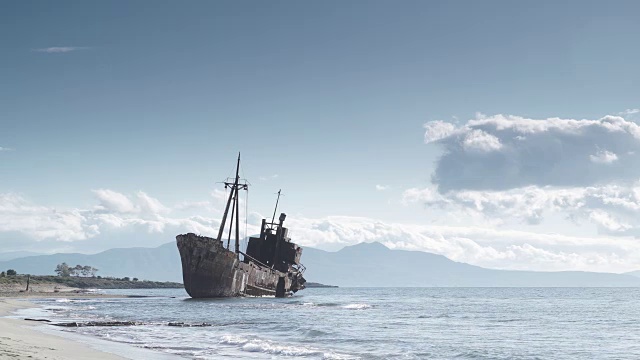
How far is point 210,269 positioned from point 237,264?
11.3 ft

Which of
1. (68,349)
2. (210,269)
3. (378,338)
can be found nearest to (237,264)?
(210,269)

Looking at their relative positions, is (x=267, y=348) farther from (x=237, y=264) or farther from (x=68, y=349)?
(x=237, y=264)

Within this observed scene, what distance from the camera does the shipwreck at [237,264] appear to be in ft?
242

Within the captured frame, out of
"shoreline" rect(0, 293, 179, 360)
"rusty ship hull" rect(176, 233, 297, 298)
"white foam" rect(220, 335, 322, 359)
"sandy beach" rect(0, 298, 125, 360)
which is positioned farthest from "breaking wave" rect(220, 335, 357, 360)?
"rusty ship hull" rect(176, 233, 297, 298)

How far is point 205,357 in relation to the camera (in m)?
25.6

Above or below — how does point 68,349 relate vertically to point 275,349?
above

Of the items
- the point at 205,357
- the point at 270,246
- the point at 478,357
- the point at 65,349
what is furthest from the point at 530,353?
the point at 270,246

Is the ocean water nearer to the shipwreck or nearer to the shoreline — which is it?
the shoreline

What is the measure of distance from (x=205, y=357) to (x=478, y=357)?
1100cm

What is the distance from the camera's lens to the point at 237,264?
254ft

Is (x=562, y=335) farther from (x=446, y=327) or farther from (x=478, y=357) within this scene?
(x=478, y=357)

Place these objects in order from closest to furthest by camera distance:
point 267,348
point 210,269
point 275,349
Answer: point 275,349, point 267,348, point 210,269

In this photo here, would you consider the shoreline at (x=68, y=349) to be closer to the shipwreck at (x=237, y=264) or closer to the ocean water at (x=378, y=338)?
the ocean water at (x=378, y=338)

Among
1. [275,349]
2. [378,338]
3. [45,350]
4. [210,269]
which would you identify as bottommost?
[275,349]
